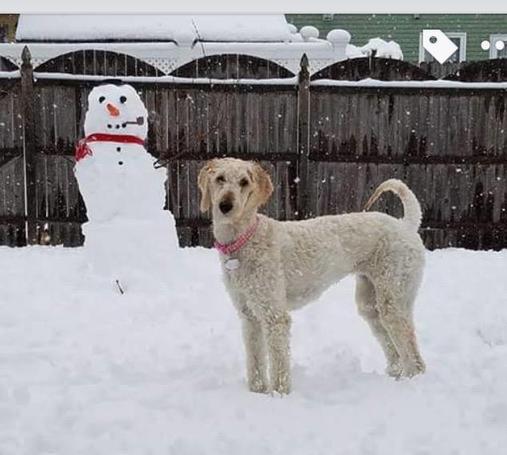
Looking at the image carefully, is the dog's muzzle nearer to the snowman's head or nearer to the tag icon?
the tag icon

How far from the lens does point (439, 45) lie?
2.85 m

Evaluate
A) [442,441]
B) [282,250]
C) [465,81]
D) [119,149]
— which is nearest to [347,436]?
[442,441]

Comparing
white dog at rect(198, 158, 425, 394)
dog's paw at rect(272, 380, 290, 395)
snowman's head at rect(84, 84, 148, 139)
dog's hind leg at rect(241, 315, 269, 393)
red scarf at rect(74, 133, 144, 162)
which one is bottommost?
dog's paw at rect(272, 380, 290, 395)

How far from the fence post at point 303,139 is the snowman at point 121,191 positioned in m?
2.54

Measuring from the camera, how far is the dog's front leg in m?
3.90

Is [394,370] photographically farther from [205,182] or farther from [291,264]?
[205,182]

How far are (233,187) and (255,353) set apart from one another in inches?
40.1

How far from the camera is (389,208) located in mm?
9070

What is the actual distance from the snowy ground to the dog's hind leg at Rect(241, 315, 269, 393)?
4.1 inches

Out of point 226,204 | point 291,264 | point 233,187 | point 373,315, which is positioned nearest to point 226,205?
point 226,204

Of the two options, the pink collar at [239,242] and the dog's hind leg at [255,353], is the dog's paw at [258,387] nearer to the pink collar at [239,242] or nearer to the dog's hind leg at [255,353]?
the dog's hind leg at [255,353]

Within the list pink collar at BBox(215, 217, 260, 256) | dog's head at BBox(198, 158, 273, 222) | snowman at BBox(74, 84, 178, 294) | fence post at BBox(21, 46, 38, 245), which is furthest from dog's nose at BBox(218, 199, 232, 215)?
fence post at BBox(21, 46, 38, 245)

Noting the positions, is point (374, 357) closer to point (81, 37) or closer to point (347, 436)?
point (347, 436)

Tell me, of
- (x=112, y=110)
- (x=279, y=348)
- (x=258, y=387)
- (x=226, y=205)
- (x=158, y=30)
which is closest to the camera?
(x=226, y=205)
